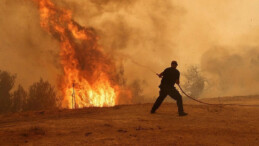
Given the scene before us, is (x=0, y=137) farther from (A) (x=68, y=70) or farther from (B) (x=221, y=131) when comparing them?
(A) (x=68, y=70)

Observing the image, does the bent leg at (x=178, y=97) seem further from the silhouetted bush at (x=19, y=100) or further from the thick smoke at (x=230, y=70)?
the thick smoke at (x=230, y=70)

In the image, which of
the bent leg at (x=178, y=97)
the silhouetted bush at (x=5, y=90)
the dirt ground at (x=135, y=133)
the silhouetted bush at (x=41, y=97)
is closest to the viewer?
the dirt ground at (x=135, y=133)

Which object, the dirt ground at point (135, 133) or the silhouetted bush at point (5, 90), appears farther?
the silhouetted bush at point (5, 90)

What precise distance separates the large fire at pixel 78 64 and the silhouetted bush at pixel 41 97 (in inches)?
509

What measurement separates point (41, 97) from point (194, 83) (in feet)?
110

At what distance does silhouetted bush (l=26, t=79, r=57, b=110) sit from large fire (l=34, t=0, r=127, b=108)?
1292 centimetres

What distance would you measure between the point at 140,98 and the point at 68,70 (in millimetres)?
28441

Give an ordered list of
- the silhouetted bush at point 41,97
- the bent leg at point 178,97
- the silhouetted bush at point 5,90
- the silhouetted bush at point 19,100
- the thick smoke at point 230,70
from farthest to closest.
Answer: the thick smoke at point 230,70
the silhouetted bush at point 41,97
the silhouetted bush at point 19,100
the silhouetted bush at point 5,90
the bent leg at point 178,97

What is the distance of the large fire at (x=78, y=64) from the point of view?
20.2 meters

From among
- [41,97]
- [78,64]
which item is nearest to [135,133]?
[78,64]

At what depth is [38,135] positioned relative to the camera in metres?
5.83

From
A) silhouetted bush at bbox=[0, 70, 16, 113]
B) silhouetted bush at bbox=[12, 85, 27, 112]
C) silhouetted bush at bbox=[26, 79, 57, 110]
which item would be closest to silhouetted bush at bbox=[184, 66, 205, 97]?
silhouetted bush at bbox=[26, 79, 57, 110]

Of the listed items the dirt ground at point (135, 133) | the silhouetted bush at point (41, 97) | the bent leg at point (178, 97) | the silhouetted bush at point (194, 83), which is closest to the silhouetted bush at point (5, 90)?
the silhouetted bush at point (41, 97)

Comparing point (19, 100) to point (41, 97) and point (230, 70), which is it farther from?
point (230, 70)
